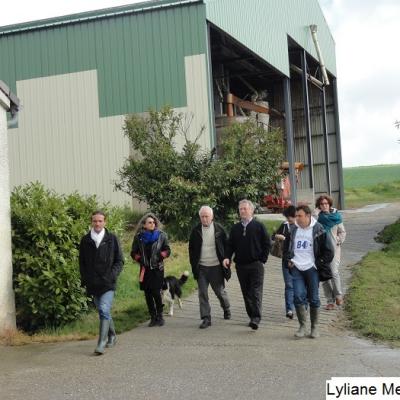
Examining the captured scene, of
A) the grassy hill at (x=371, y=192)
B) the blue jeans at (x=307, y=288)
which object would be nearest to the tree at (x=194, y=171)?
A: the blue jeans at (x=307, y=288)

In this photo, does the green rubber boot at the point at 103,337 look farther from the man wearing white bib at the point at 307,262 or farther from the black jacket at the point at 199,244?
the man wearing white bib at the point at 307,262

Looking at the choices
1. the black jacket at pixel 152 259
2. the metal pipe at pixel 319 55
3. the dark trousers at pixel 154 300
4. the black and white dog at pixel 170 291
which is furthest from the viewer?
the metal pipe at pixel 319 55

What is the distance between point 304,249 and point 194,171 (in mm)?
8693

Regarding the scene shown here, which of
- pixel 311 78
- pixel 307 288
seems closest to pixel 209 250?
pixel 307 288

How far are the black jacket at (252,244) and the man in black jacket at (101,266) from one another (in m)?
1.72

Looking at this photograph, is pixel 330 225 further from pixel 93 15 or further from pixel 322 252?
pixel 93 15

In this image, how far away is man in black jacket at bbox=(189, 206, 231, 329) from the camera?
880cm

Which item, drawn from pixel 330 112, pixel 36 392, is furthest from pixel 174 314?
pixel 330 112

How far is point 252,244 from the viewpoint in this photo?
28.0 ft

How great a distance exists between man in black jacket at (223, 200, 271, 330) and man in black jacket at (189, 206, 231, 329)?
10.1 inches

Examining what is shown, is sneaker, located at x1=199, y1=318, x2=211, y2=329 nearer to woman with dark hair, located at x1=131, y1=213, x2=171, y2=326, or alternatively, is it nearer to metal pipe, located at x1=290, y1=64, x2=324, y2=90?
woman with dark hair, located at x1=131, y1=213, x2=171, y2=326

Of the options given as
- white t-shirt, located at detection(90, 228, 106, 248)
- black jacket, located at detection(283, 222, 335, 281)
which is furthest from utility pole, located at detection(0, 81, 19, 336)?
black jacket, located at detection(283, 222, 335, 281)

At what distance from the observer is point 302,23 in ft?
102

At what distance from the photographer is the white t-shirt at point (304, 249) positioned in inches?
316
